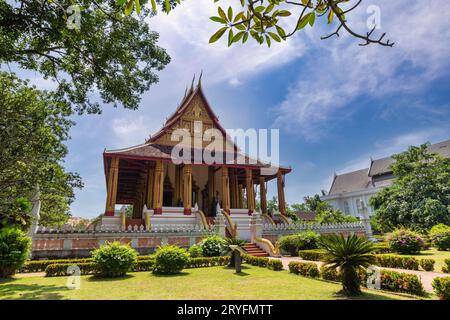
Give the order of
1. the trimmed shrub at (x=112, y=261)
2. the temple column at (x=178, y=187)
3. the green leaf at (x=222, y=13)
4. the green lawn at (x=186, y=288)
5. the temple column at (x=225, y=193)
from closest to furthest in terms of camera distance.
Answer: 1. the green leaf at (x=222, y=13)
2. the green lawn at (x=186, y=288)
3. the trimmed shrub at (x=112, y=261)
4. the temple column at (x=225, y=193)
5. the temple column at (x=178, y=187)

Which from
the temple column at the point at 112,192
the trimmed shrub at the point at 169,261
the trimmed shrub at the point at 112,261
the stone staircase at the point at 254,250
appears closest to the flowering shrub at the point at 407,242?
the stone staircase at the point at 254,250

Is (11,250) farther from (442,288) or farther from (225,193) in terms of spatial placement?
(225,193)

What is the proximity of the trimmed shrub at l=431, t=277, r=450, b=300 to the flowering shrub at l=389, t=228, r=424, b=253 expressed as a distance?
1013 cm

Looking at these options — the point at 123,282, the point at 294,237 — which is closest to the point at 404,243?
the point at 294,237

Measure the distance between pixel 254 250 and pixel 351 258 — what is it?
9.11 m

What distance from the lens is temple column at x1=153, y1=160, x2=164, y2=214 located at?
1794 cm

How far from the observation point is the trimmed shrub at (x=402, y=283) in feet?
19.3

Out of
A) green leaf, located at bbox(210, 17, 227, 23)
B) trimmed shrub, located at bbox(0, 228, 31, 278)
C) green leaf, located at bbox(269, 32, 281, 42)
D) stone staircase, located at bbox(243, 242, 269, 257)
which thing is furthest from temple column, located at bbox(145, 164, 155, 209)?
green leaf, located at bbox(210, 17, 227, 23)

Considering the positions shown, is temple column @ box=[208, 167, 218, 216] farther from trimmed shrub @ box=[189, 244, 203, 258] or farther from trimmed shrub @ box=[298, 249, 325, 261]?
trimmed shrub @ box=[298, 249, 325, 261]

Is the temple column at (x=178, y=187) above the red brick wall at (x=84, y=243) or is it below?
above

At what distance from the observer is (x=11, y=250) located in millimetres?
8352

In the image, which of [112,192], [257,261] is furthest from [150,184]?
[257,261]

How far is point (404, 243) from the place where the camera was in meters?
14.0

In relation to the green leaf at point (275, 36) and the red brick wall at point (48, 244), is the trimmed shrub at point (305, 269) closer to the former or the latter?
the green leaf at point (275, 36)
